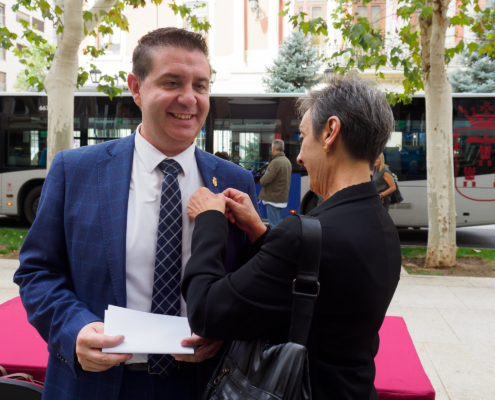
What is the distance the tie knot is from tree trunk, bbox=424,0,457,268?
6.59 m

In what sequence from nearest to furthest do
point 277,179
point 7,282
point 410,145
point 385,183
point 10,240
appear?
1. point 7,282
2. point 385,183
3. point 277,179
4. point 10,240
5. point 410,145

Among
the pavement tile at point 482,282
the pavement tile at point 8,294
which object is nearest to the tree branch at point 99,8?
the pavement tile at point 8,294

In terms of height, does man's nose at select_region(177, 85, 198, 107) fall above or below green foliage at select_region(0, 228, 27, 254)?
above

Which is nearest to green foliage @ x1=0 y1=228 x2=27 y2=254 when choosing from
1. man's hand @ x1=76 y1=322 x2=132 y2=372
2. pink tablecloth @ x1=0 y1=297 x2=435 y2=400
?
pink tablecloth @ x1=0 y1=297 x2=435 y2=400

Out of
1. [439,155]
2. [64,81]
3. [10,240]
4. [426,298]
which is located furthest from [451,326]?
[10,240]

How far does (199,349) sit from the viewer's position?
1397 mm

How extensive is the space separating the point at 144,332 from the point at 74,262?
353mm

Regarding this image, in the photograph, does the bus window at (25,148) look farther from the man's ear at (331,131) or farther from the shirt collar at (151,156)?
the man's ear at (331,131)

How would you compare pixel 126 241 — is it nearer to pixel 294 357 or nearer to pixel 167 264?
pixel 167 264

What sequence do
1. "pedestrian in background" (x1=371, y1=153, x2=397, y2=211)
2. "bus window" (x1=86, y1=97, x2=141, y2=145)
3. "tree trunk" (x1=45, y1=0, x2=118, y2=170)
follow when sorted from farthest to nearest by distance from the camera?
"bus window" (x1=86, y1=97, x2=141, y2=145) < "pedestrian in background" (x1=371, y1=153, x2=397, y2=211) < "tree trunk" (x1=45, y1=0, x2=118, y2=170)

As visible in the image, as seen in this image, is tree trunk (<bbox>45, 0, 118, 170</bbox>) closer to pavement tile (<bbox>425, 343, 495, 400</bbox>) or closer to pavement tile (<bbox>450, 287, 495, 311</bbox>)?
pavement tile (<bbox>425, 343, 495, 400</bbox>)

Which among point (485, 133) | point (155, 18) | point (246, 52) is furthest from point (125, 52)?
point (485, 133)

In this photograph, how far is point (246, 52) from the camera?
26969mm

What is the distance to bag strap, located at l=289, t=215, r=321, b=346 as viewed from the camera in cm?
123
